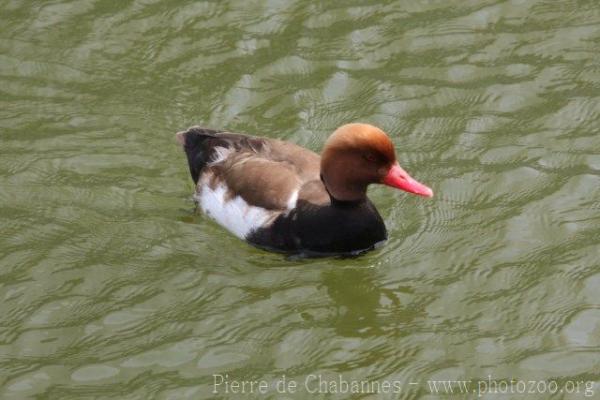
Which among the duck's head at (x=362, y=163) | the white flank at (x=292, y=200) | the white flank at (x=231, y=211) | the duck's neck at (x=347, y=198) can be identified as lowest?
the white flank at (x=231, y=211)

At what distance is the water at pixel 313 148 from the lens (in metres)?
6.91

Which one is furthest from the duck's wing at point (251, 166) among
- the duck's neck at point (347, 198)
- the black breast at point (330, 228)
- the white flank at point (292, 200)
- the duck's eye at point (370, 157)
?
the duck's eye at point (370, 157)

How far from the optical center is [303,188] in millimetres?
8289

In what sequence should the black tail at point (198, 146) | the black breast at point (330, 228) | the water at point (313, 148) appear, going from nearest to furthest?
the water at point (313, 148) → the black breast at point (330, 228) → the black tail at point (198, 146)

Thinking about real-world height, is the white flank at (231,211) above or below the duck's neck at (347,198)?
below

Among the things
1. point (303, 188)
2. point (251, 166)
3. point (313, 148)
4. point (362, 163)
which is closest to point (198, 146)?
point (251, 166)

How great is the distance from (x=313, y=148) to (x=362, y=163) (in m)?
1.47

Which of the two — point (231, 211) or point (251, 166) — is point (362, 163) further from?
point (231, 211)

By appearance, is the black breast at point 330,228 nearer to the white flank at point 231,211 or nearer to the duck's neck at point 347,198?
the duck's neck at point 347,198

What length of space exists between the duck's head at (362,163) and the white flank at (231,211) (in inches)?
23.8

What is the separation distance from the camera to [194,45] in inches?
413

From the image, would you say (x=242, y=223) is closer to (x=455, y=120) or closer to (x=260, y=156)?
(x=260, y=156)

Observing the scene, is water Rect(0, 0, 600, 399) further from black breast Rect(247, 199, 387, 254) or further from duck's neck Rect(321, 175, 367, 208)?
duck's neck Rect(321, 175, 367, 208)

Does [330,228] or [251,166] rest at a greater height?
[251,166]
